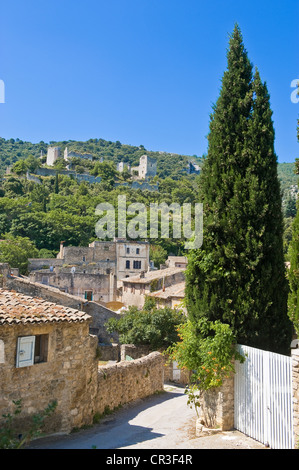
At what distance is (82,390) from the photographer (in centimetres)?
1197

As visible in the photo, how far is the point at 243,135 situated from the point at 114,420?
34.2 feet

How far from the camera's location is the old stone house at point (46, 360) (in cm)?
1005

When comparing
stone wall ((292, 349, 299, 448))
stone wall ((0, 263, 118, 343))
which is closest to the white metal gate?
stone wall ((292, 349, 299, 448))

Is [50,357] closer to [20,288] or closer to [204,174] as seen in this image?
[204,174]

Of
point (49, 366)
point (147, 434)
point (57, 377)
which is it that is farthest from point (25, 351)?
point (147, 434)

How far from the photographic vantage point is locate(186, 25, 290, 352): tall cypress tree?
10.8 metres

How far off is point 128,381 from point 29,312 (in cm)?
743

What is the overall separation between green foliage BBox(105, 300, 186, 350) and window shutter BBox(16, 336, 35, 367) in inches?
594

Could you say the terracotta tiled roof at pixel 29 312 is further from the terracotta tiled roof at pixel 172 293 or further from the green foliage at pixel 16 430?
the terracotta tiled roof at pixel 172 293

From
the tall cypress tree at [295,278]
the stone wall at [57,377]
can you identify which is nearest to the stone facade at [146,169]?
the stone wall at [57,377]

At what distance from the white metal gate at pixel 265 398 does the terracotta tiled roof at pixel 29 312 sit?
16.0 feet

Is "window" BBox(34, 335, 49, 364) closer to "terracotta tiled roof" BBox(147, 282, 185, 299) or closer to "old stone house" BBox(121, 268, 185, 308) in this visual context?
"terracotta tiled roof" BBox(147, 282, 185, 299)

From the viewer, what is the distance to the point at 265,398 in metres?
9.02

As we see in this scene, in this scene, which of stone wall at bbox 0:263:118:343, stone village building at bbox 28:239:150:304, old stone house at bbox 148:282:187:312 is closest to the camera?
stone wall at bbox 0:263:118:343
